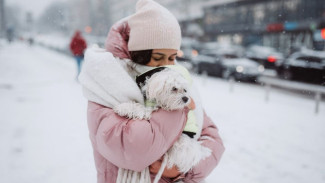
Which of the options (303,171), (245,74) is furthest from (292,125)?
(245,74)

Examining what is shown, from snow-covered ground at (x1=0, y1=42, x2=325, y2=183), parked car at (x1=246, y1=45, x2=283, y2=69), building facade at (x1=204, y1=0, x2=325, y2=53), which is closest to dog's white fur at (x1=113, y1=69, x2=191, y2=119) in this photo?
snow-covered ground at (x1=0, y1=42, x2=325, y2=183)

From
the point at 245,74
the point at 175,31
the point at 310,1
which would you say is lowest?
the point at 245,74

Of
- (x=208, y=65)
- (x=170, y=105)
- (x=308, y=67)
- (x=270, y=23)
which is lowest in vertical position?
(x=208, y=65)

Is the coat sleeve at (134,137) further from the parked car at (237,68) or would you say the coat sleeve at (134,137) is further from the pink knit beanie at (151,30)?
the parked car at (237,68)

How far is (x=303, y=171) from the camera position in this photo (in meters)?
4.13

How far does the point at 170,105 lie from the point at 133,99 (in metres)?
0.24

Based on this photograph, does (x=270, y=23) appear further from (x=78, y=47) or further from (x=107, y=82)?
(x=107, y=82)

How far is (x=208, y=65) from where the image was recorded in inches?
640

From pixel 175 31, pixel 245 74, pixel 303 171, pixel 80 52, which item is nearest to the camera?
pixel 175 31

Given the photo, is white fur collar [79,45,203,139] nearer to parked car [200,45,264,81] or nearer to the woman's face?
the woman's face

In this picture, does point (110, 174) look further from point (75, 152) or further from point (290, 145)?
point (290, 145)

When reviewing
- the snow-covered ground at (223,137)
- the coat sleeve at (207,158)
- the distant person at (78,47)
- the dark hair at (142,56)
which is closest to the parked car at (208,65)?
the snow-covered ground at (223,137)

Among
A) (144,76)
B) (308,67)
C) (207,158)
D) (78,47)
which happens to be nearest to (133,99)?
(144,76)

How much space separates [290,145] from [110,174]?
5.00 metres
